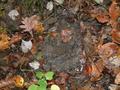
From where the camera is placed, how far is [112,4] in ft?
13.2

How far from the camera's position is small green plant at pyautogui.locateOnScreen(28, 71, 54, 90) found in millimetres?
3703

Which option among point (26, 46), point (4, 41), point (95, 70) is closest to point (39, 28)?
point (26, 46)

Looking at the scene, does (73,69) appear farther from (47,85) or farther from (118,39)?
(118,39)

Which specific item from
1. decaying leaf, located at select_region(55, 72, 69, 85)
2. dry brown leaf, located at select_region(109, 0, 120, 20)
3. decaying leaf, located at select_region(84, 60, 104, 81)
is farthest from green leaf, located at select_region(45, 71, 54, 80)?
dry brown leaf, located at select_region(109, 0, 120, 20)

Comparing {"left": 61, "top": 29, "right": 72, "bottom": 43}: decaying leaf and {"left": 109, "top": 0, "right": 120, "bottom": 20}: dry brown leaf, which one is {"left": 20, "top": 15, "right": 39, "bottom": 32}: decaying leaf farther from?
{"left": 109, "top": 0, "right": 120, "bottom": 20}: dry brown leaf

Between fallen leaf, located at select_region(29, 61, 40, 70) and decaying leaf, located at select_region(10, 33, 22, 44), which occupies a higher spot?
decaying leaf, located at select_region(10, 33, 22, 44)

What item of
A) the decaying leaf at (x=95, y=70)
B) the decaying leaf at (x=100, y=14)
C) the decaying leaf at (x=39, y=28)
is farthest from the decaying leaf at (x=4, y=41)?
the decaying leaf at (x=100, y=14)

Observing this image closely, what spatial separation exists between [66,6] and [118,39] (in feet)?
2.63

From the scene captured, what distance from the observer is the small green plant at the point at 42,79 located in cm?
370

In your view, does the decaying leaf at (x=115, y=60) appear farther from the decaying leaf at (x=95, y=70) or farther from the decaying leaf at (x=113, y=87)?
the decaying leaf at (x=113, y=87)

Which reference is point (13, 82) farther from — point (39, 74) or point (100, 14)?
point (100, 14)

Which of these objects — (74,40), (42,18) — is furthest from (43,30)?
(74,40)

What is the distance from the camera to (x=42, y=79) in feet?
12.4

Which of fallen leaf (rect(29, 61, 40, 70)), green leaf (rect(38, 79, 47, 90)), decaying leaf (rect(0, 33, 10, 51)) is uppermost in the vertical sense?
decaying leaf (rect(0, 33, 10, 51))
